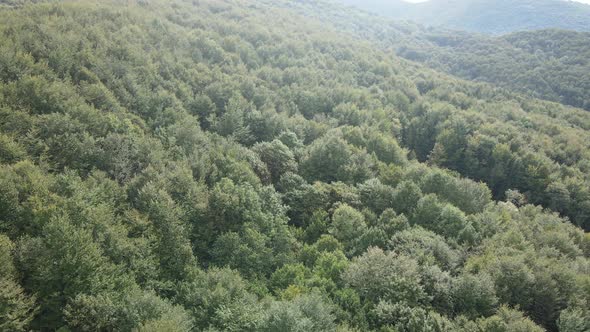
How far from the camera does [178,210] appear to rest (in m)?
37.6

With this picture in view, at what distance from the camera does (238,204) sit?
41.3 metres

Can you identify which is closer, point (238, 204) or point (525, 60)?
point (238, 204)

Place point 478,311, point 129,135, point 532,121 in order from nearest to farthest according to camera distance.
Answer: point 478,311 → point 129,135 → point 532,121

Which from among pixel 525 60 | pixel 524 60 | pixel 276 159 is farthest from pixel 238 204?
pixel 524 60

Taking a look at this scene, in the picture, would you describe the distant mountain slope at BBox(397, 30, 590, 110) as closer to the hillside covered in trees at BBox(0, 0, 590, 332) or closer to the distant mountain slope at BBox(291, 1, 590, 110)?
the distant mountain slope at BBox(291, 1, 590, 110)

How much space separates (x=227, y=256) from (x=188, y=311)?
932 cm

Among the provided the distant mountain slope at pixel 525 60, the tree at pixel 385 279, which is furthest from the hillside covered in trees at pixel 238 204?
the distant mountain slope at pixel 525 60

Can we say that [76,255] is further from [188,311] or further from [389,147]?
[389,147]

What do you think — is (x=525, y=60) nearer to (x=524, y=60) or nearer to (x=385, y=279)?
(x=524, y=60)

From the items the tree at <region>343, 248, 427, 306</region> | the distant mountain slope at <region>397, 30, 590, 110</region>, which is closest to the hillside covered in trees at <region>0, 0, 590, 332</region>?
the tree at <region>343, 248, 427, 306</region>

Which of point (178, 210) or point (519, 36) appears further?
point (519, 36)

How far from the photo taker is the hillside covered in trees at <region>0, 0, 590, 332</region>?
89.2 ft

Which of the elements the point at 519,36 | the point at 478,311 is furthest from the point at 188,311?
the point at 519,36

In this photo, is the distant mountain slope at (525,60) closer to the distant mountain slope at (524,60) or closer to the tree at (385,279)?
the distant mountain slope at (524,60)
